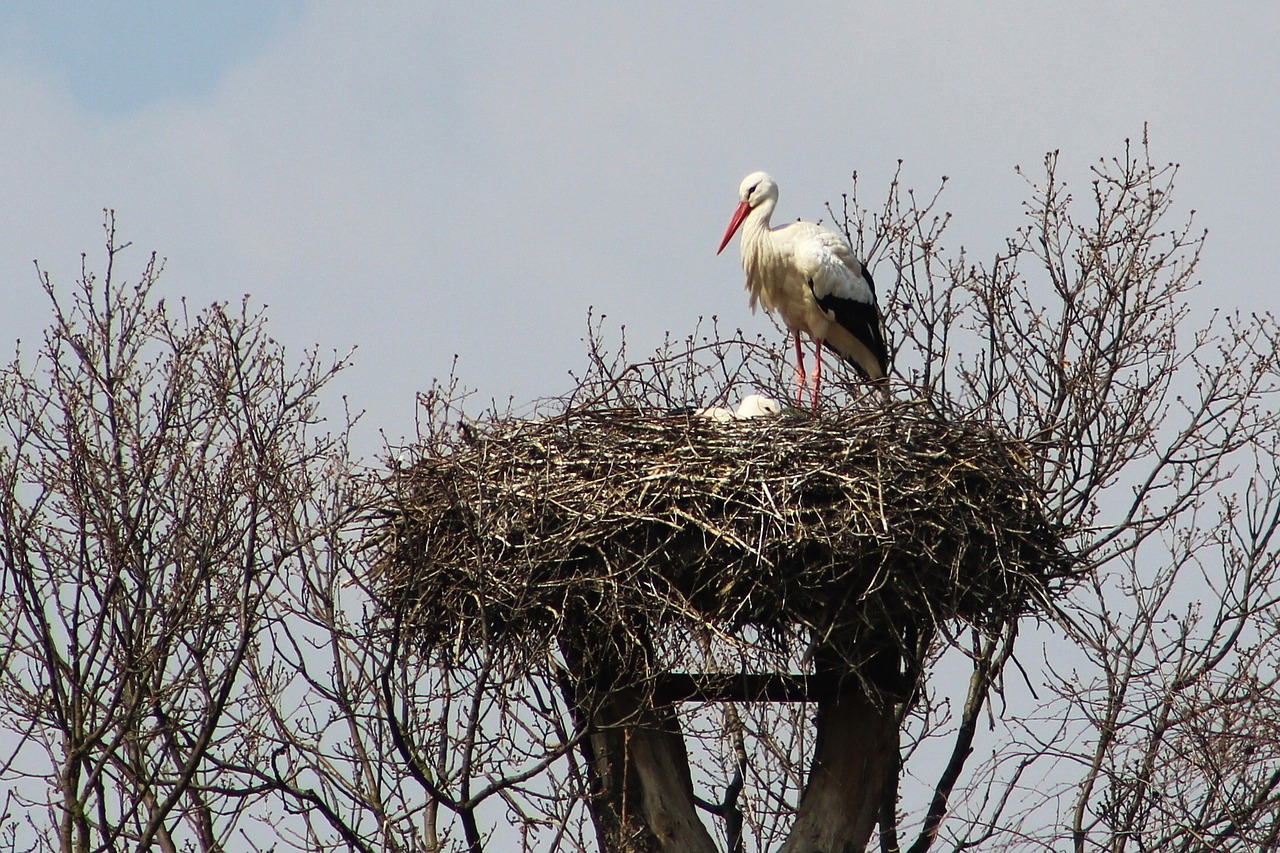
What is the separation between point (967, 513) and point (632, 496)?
1331 mm

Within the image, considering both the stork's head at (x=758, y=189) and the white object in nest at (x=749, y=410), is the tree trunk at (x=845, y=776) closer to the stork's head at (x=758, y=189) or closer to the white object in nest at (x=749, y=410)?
the white object in nest at (x=749, y=410)

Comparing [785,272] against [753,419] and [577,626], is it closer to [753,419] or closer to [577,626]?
[753,419]

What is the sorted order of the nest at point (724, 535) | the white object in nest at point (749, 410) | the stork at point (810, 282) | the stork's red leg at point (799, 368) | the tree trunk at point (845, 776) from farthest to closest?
1. the stork's red leg at point (799, 368)
2. the stork at point (810, 282)
3. the white object in nest at point (749, 410)
4. the tree trunk at point (845, 776)
5. the nest at point (724, 535)

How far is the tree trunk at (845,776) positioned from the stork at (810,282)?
316 centimetres

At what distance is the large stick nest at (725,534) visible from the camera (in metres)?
Answer: 7.14

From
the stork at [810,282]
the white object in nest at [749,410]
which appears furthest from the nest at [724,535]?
the stork at [810,282]

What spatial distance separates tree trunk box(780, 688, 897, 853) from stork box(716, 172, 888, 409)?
124 inches

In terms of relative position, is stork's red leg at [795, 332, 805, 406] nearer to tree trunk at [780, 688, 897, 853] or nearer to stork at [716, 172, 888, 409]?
stork at [716, 172, 888, 409]

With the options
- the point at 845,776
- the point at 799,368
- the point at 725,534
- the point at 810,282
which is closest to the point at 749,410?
the point at 725,534

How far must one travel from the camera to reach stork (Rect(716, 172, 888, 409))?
10516 mm

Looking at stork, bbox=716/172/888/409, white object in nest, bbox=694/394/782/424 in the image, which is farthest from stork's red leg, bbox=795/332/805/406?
white object in nest, bbox=694/394/782/424

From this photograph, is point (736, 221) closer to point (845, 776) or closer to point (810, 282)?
point (810, 282)

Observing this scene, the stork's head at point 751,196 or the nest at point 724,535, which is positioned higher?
the stork's head at point 751,196

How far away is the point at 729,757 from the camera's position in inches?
408
